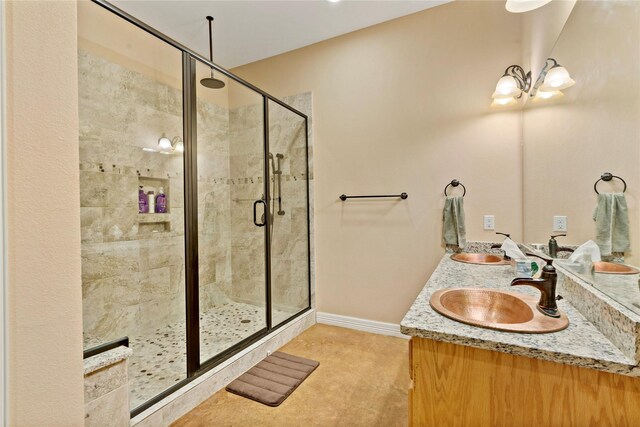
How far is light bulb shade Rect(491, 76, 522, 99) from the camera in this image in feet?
6.68

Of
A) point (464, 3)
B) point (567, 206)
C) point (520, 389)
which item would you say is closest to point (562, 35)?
point (567, 206)

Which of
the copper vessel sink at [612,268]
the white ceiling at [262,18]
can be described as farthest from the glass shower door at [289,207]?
the copper vessel sink at [612,268]

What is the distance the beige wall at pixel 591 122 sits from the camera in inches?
33.7

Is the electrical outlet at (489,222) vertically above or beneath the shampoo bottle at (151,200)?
beneath

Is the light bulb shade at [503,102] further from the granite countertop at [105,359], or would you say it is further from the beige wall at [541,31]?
the granite countertop at [105,359]

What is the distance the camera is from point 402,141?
2.57 m

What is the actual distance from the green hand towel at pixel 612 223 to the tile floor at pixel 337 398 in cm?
130

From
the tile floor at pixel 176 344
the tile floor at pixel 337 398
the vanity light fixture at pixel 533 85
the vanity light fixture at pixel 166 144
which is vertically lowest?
the tile floor at pixel 337 398

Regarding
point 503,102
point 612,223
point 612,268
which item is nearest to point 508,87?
point 503,102

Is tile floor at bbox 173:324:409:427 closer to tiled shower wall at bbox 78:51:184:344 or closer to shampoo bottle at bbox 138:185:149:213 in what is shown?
tiled shower wall at bbox 78:51:184:344

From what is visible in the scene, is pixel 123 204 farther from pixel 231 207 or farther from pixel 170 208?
pixel 231 207

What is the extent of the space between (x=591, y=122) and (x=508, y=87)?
1139 millimetres

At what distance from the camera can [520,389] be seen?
0.80m

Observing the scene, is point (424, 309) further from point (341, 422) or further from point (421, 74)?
point (421, 74)
